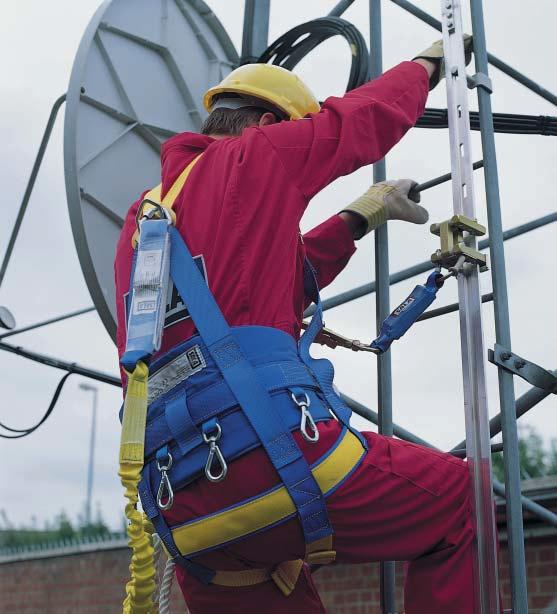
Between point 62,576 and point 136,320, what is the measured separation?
10484 millimetres

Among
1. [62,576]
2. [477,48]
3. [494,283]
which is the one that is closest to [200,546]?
[494,283]

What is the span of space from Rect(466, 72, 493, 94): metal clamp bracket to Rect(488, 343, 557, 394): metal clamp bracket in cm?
105

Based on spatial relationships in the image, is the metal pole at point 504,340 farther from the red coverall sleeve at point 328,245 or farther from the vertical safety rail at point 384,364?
the red coverall sleeve at point 328,245

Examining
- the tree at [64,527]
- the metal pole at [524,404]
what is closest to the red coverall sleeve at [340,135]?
the metal pole at [524,404]

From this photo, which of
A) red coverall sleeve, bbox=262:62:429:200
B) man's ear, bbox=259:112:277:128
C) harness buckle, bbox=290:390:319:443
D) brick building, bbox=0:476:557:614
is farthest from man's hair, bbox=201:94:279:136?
brick building, bbox=0:476:557:614

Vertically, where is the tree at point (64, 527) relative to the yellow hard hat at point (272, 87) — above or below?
above

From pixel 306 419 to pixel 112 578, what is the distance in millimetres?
9468

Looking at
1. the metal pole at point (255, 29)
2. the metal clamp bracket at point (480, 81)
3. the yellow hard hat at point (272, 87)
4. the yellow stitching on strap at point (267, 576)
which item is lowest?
the yellow stitching on strap at point (267, 576)

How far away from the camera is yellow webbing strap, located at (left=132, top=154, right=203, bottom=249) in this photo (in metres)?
3.34

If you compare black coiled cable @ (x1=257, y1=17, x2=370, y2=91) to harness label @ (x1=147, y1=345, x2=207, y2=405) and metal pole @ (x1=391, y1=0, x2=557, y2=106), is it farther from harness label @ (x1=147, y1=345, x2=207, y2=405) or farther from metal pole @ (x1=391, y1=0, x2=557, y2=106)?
harness label @ (x1=147, y1=345, x2=207, y2=405)

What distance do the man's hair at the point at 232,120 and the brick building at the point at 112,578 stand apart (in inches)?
164

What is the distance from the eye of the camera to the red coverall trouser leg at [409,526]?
3010 mm

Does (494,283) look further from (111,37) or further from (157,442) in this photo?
(111,37)

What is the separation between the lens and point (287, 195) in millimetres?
3279
